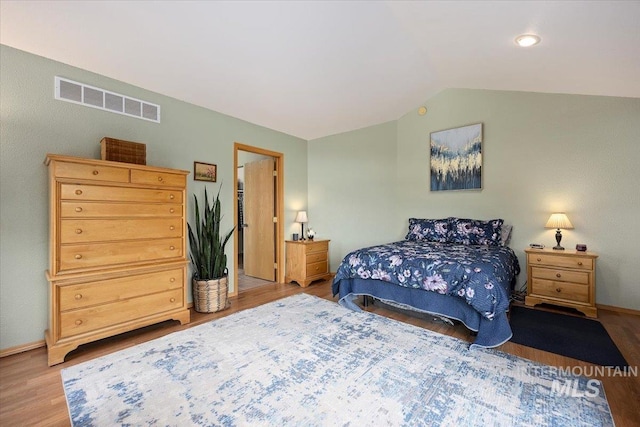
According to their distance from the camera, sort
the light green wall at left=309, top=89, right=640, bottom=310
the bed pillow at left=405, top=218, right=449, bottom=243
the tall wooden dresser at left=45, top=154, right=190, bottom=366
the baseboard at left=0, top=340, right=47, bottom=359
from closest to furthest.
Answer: the tall wooden dresser at left=45, top=154, right=190, bottom=366
the baseboard at left=0, top=340, right=47, bottom=359
the light green wall at left=309, top=89, right=640, bottom=310
the bed pillow at left=405, top=218, right=449, bottom=243

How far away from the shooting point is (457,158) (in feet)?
13.7

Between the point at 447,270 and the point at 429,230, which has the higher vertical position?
the point at 429,230

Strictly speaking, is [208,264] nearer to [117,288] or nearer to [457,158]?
[117,288]

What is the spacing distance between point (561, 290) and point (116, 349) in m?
4.49

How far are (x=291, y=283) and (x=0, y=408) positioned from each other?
3274 mm

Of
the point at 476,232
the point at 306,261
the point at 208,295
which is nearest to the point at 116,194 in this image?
the point at 208,295

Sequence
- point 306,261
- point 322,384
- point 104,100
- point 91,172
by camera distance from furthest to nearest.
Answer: point 306,261 → point 104,100 → point 91,172 → point 322,384

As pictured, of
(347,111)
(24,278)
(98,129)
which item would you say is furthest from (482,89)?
(24,278)

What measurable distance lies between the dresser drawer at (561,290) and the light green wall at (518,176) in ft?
1.35

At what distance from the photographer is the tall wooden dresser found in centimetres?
218

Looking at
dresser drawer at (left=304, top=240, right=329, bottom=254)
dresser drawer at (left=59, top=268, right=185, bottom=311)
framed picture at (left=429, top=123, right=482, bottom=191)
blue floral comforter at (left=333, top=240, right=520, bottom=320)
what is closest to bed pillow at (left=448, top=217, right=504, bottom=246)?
blue floral comforter at (left=333, top=240, right=520, bottom=320)

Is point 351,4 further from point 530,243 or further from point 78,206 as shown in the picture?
point 530,243

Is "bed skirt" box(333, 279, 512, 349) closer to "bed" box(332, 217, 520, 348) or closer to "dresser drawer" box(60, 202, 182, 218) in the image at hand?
"bed" box(332, 217, 520, 348)

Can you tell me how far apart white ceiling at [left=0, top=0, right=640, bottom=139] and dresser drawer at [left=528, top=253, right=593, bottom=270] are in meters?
1.79
